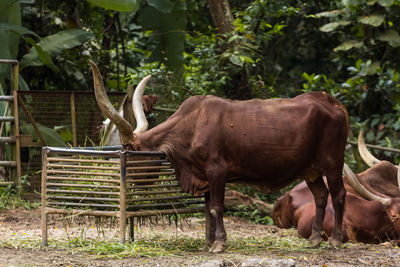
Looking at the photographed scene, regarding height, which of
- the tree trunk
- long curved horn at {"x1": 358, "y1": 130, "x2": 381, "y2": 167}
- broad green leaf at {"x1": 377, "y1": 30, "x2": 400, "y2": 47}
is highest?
the tree trunk

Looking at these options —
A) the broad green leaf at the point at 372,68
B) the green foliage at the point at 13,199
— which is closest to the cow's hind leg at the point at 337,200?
the green foliage at the point at 13,199

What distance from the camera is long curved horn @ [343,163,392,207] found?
269 inches

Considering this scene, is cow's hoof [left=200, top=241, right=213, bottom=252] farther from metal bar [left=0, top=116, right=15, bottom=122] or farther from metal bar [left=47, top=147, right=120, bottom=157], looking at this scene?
metal bar [left=0, top=116, right=15, bottom=122]

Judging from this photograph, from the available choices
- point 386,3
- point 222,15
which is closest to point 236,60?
point 222,15

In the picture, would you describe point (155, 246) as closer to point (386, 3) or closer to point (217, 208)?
point (217, 208)

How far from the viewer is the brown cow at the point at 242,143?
5.57m

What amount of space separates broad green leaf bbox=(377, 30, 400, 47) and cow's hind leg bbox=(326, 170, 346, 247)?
19.5 ft

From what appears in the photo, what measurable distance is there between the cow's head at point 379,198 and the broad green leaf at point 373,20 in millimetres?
4817

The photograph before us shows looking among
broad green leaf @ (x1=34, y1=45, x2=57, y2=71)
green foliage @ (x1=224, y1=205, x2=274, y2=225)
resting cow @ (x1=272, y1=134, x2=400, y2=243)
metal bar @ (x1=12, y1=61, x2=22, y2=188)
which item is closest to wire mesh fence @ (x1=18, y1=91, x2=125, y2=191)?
metal bar @ (x1=12, y1=61, x2=22, y2=188)

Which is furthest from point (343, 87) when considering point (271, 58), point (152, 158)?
point (152, 158)

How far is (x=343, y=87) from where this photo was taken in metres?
11.7

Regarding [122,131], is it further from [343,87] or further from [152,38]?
[343,87]

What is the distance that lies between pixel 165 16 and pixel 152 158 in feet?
19.3

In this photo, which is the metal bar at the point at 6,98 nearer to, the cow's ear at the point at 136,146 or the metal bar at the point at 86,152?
the metal bar at the point at 86,152
